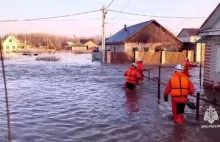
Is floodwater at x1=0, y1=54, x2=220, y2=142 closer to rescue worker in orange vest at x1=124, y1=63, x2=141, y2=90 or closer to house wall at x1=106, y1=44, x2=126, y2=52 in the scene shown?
rescue worker in orange vest at x1=124, y1=63, x2=141, y2=90

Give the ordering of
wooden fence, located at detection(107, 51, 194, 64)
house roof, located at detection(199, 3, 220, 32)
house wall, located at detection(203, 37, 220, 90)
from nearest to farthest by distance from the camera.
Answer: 1. house roof, located at detection(199, 3, 220, 32)
2. house wall, located at detection(203, 37, 220, 90)
3. wooden fence, located at detection(107, 51, 194, 64)

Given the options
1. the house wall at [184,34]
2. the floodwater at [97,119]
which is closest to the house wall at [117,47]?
the house wall at [184,34]

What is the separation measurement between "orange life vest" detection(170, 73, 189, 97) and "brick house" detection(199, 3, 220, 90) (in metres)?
6.22

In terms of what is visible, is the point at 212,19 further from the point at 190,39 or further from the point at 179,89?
the point at 190,39

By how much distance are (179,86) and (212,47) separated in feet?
25.1

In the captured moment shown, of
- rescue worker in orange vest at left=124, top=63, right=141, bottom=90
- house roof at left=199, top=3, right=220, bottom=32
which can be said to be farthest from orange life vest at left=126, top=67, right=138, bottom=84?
house roof at left=199, top=3, right=220, bottom=32

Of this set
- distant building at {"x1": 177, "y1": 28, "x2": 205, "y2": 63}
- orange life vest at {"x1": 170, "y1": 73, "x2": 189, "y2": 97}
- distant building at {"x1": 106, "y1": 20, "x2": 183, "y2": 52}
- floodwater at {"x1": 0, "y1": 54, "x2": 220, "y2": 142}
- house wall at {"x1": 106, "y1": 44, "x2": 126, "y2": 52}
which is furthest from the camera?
house wall at {"x1": 106, "y1": 44, "x2": 126, "y2": 52}

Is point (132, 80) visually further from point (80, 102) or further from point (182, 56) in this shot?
point (182, 56)

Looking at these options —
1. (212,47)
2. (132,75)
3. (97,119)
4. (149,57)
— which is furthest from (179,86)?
(149,57)

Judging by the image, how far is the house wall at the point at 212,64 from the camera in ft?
47.9

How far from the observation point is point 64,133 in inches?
300

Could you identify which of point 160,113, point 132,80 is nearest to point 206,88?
point 132,80

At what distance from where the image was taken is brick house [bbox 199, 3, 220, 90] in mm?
14141

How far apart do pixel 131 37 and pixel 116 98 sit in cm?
3026
